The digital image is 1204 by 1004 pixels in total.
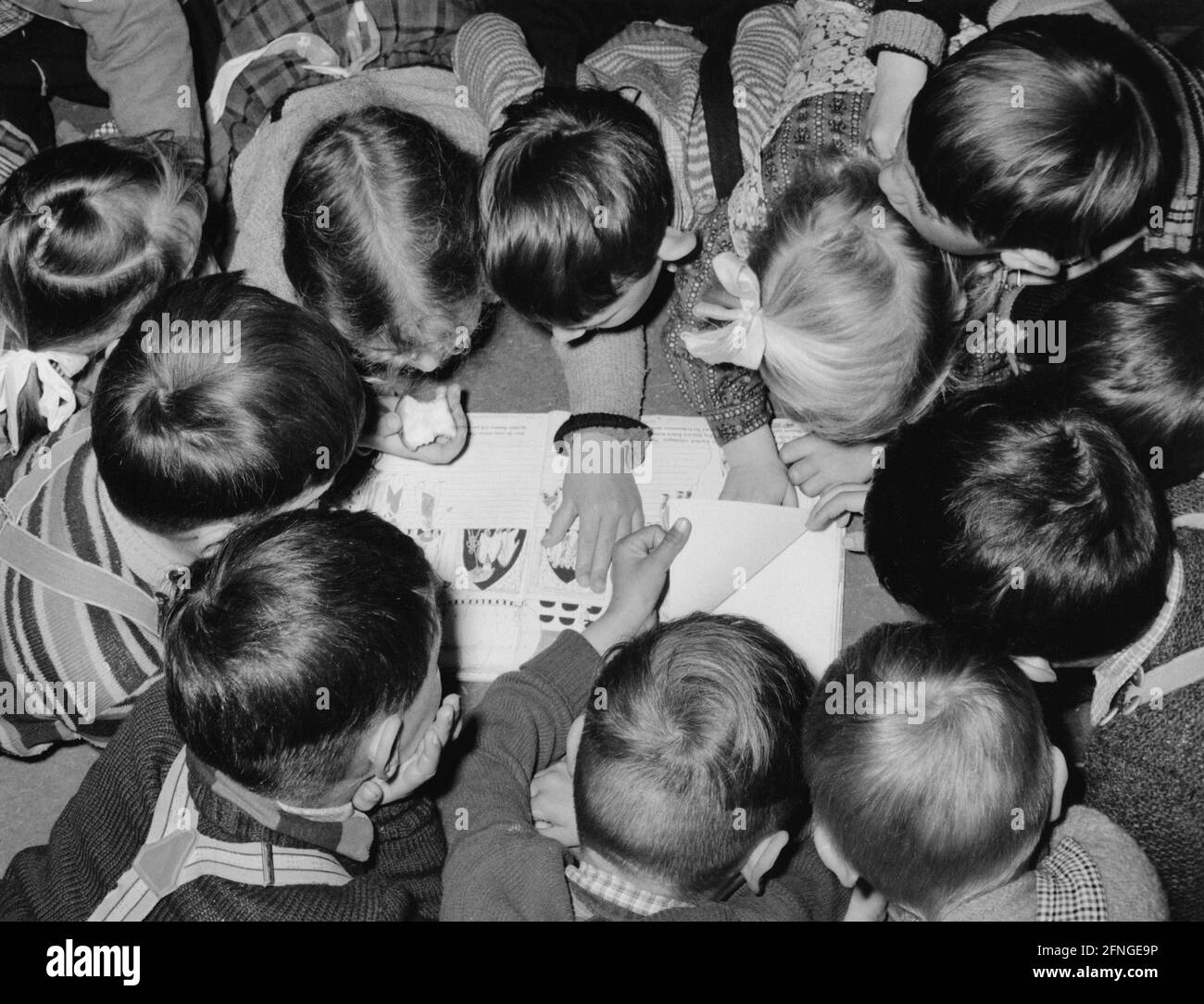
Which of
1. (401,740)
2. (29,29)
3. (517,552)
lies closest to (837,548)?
(517,552)

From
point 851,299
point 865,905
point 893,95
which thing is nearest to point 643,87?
point 893,95

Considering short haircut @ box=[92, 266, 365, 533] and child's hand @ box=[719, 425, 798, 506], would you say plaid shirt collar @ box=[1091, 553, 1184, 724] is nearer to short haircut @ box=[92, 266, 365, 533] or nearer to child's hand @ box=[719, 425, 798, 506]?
child's hand @ box=[719, 425, 798, 506]

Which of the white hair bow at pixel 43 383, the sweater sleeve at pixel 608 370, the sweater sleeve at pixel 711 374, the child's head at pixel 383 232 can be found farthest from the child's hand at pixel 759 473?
the white hair bow at pixel 43 383

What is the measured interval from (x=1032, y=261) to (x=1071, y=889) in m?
0.53

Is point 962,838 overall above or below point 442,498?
above

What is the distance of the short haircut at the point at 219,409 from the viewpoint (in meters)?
0.81

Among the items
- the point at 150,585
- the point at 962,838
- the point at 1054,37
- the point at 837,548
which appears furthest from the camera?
the point at 837,548

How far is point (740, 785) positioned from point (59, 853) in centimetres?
57

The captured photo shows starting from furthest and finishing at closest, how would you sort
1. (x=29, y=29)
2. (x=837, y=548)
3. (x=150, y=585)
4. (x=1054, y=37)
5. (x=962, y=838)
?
(x=29, y=29)
(x=837, y=548)
(x=150, y=585)
(x=1054, y=37)
(x=962, y=838)

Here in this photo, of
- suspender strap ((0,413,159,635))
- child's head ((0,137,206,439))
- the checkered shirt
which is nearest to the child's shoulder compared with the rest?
the checkered shirt

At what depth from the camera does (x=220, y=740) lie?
73 centimetres

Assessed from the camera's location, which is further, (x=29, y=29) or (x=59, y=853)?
(x=29, y=29)

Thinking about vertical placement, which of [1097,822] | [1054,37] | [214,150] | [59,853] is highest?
[1054,37]
